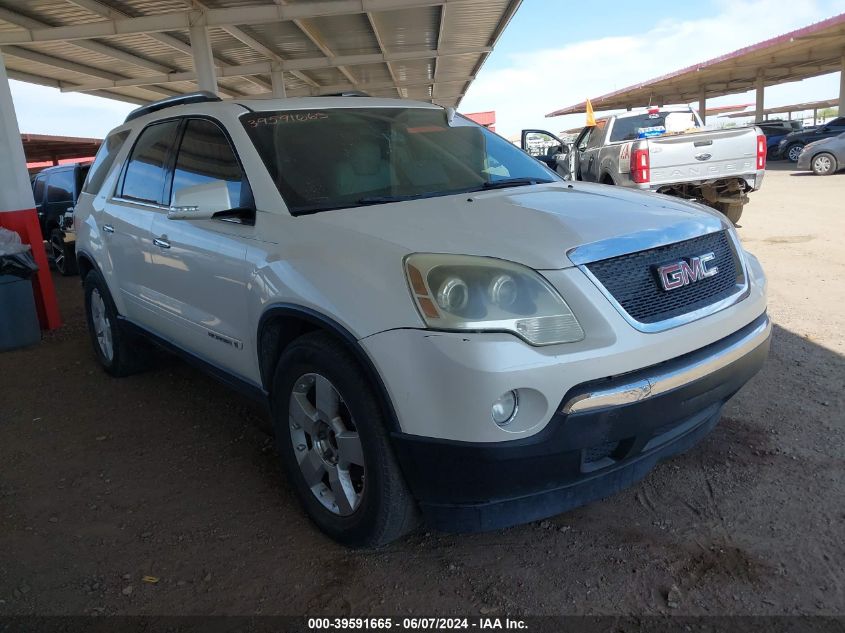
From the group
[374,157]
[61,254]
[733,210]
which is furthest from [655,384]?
[61,254]

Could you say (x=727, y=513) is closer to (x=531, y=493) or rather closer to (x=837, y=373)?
(x=531, y=493)

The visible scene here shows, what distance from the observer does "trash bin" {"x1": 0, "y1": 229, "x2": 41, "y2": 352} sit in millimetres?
6230

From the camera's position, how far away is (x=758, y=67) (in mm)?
36188

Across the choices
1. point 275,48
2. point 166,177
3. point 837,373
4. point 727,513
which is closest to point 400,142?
point 166,177

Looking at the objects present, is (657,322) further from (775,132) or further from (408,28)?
(775,132)

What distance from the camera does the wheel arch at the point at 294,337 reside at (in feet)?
7.43

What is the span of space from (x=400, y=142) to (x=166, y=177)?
140 centimetres

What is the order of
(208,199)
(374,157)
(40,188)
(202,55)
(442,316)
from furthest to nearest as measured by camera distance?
1. (202,55)
2. (40,188)
3. (374,157)
4. (208,199)
5. (442,316)

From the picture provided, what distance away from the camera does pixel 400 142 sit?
3537 millimetres

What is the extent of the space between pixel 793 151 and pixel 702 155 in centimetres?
2103

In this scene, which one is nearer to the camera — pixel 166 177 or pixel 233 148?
pixel 233 148

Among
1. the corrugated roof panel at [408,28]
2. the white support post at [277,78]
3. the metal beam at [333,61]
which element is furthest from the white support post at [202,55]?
the metal beam at [333,61]

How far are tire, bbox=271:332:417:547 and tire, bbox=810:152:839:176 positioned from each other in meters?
20.5

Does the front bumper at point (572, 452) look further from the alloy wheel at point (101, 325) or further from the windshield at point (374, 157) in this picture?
the alloy wheel at point (101, 325)
